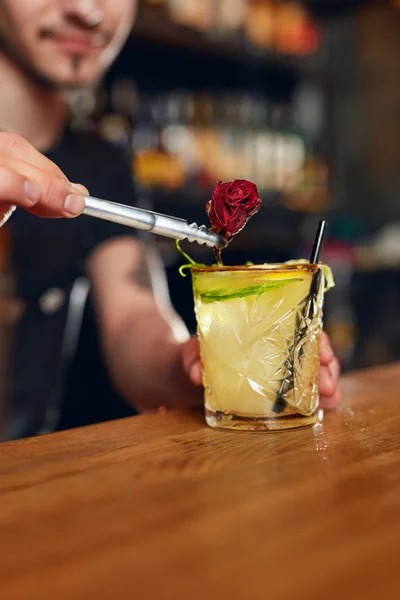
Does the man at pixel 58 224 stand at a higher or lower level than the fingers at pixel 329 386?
higher

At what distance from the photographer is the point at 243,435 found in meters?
0.76

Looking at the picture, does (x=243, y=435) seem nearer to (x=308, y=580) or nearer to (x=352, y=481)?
(x=352, y=481)

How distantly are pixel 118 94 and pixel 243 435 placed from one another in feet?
8.49

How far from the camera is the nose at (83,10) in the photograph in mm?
1627

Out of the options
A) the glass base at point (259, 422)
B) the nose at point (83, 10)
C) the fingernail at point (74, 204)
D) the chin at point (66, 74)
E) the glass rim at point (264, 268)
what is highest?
the nose at point (83, 10)

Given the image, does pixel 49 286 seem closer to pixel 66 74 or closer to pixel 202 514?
pixel 66 74

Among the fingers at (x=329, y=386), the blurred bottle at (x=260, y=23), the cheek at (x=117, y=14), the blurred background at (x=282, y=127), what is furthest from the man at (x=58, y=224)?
the blurred bottle at (x=260, y=23)

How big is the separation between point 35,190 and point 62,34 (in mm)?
1039

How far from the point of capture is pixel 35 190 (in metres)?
0.72

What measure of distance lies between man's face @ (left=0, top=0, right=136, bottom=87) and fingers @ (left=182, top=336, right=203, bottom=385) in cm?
90

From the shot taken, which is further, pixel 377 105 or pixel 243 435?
pixel 377 105

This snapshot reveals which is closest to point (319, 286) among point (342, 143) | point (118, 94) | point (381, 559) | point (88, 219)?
point (381, 559)

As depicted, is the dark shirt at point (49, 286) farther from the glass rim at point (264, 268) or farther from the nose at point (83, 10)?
the glass rim at point (264, 268)

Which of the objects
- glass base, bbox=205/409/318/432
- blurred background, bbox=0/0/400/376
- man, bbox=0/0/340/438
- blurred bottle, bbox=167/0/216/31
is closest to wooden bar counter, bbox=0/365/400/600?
glass base, bbox=205/409/318/432
